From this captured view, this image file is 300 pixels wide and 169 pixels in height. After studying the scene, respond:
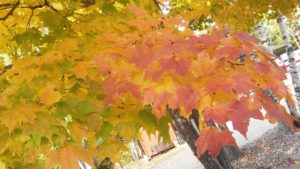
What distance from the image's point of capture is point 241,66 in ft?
7.88

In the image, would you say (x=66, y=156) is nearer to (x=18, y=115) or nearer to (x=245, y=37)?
(x=18, y=115)

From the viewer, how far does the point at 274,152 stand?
9.58 m

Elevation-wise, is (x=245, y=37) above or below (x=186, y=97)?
above

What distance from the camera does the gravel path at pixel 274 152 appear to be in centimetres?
853

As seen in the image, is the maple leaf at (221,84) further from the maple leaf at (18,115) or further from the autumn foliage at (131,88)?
the maple leaf at (18,115)

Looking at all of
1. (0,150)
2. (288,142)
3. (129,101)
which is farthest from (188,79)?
(288,142)

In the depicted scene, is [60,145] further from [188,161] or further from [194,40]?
[188,161]

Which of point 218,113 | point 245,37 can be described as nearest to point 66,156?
point 218,113

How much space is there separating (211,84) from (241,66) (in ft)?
1.33

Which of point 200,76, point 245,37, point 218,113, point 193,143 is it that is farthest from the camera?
point 193,143

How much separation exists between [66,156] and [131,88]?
613 mm

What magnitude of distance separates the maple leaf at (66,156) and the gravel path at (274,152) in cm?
609

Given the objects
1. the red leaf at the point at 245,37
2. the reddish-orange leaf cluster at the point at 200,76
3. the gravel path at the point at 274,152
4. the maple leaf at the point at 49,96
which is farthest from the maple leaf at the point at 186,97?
the gravel path at the point at 274,152

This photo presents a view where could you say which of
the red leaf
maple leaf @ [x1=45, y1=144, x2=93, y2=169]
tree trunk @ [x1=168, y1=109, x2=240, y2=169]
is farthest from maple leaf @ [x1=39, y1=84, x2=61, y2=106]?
tree trunk @ [x1=168, y1=109, x2=240, y2=169]
